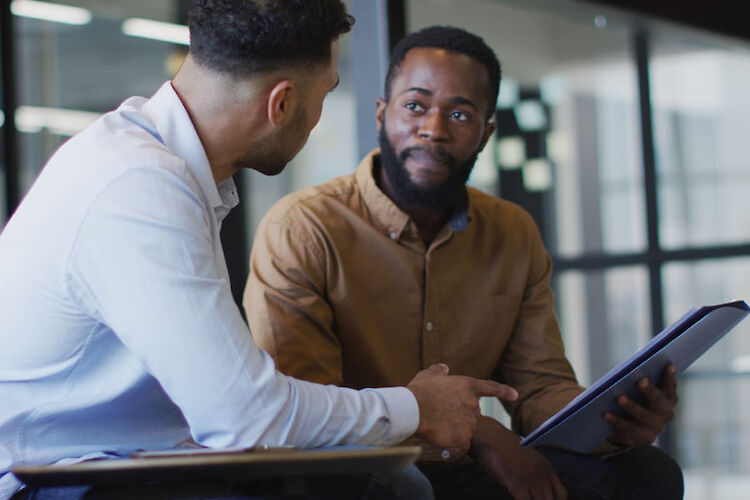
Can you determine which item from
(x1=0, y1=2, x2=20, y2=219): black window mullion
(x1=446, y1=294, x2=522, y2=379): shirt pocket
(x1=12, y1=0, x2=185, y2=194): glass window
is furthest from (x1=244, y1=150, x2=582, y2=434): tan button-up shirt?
(x1=12, y1=0, x2=185, y2=194): glass window

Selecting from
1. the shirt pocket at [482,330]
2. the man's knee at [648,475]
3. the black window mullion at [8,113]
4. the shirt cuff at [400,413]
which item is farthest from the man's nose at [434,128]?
the black window mullion at [8,113]

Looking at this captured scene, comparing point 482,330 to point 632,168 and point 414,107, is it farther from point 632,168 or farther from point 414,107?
point 632,168

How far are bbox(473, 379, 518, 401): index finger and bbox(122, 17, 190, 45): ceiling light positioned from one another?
2.96 meters

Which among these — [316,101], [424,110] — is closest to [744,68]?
[424,110]

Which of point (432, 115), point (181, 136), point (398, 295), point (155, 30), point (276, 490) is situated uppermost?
point (155, 30)

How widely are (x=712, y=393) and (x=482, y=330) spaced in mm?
3494

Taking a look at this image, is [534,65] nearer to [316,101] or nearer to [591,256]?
[591,256]

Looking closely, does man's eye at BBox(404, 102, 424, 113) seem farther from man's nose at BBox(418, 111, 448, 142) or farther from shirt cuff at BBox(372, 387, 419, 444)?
shirt cuff at BBox(372, 387, 419, 444)

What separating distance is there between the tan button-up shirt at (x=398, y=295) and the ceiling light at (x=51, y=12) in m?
1.98

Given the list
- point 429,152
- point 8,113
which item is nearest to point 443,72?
point 429,152

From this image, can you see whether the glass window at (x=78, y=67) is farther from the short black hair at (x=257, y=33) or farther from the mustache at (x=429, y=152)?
the short black hair at (x=257, y=33)

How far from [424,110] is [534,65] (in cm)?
323

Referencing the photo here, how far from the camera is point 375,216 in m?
2.25

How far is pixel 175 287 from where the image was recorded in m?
1.23
